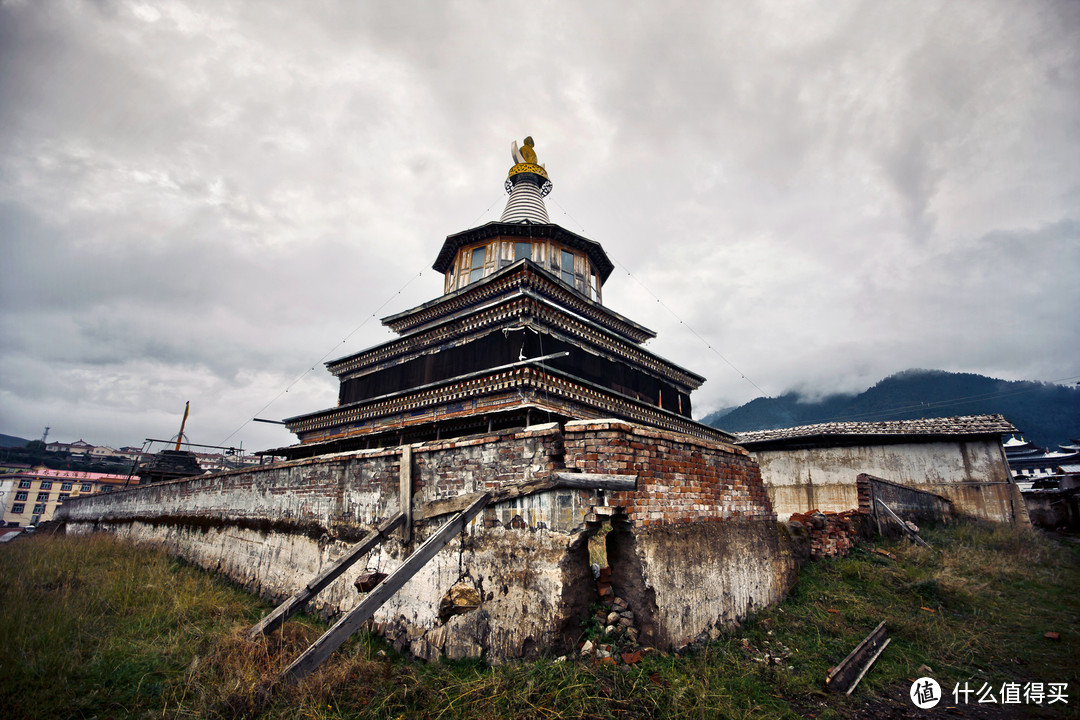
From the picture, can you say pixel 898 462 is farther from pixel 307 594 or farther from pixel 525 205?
pixel 307 594

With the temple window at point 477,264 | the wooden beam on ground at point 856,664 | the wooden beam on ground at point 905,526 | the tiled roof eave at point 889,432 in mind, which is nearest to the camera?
the wooden beam on ground at point 856,664

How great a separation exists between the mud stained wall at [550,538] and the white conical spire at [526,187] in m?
18.1

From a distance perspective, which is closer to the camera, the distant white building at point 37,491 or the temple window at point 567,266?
the temple window at point 567,266

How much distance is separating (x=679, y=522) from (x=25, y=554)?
56.5 feet

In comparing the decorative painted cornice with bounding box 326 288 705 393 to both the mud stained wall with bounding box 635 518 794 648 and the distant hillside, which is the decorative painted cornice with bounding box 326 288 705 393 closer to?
the mud stained wall with bounding box 635 518 794 648

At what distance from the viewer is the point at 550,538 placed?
5242 mm

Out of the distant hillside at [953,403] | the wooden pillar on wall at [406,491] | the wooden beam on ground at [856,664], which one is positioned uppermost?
the distant hillside at [953,403]

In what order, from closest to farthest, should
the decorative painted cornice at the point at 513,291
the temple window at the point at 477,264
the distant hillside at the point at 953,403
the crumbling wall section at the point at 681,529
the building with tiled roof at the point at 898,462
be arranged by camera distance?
1. the crumbling wall section at the point at 681,529
2. the building with tiled roof at the point at 898,462
3. the decorative painted cornice at the point at 513,291
4. the temple window at the point at 477,264
5. the distant hillside at the point at 953,403

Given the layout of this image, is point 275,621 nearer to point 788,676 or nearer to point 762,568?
point 788,676

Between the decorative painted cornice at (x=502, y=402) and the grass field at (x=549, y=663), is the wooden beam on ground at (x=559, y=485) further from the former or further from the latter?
the decorative painted cornice at (x=502, y=402)

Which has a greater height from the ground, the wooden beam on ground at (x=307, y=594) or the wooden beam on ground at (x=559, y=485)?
the wooden beam on ground at (x=559, y=485)

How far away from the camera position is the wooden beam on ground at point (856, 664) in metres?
5.04

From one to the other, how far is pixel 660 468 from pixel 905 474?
1691 centimetres

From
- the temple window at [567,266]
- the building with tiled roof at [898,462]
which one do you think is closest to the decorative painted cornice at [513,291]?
the temple window at [567,266]
